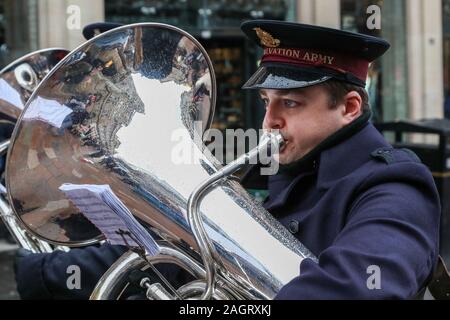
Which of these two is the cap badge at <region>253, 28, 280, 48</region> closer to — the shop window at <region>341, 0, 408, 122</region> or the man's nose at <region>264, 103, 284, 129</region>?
the man's nose at <region>264, 103, 284, 129</region>

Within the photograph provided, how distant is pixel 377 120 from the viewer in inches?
367

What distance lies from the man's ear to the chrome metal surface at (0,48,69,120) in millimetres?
1679

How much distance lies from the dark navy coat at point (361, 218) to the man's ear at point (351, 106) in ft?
0.13

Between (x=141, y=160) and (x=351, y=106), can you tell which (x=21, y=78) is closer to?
(x=141, y=160)

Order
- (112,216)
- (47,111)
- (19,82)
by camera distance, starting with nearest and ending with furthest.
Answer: (112,216) < (47,111) < (19,82)

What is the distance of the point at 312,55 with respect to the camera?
1701 mm

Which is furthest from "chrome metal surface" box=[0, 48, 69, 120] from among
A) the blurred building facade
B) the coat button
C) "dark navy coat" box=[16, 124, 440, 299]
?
the blurred building facade

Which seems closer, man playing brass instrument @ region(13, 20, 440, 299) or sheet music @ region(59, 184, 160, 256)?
man playing brass instrument @ region(13, 20, 440, 299)

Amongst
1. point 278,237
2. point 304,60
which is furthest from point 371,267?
point 304,60

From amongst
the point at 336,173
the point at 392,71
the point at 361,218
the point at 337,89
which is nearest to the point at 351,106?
the point at 337,89

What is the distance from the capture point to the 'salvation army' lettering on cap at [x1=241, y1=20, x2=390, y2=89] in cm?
167

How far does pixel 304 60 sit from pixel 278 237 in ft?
1.44

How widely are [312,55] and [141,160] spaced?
1.47 ft

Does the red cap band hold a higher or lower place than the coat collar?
higher
